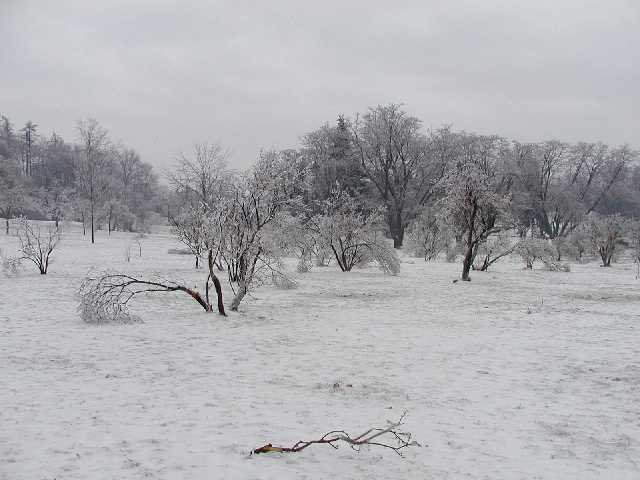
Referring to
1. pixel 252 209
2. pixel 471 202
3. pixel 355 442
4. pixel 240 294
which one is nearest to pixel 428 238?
pixel 471 202

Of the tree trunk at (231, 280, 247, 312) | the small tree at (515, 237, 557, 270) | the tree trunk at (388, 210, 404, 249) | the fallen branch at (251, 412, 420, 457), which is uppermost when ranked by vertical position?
the tree trunk at (388, 210, 404, 249)

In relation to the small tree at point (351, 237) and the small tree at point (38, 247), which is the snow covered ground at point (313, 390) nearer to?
the small tree at point (38, 247)

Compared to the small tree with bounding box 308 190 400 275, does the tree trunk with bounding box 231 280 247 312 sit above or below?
below

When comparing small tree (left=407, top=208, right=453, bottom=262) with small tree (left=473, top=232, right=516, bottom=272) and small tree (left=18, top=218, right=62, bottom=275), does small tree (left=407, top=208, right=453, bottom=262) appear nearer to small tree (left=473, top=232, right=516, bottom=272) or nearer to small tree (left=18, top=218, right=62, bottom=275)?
small tree (left=473, top=232, right=516, bottom=272)

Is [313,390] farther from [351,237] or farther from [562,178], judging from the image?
[562,178]

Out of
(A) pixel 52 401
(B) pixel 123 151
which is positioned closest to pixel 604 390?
(A) pixel 52 401

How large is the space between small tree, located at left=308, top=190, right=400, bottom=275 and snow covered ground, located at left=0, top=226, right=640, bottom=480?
9.31m

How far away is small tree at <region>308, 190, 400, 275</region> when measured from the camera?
2247cm

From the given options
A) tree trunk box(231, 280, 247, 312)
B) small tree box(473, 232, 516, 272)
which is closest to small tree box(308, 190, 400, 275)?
small tree box(473, 232, 516, 272)

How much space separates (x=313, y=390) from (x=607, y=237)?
97.8 feet

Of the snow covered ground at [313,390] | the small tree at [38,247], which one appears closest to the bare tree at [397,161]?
the small tree at [38,247]

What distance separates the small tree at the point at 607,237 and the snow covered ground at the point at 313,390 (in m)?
20.2

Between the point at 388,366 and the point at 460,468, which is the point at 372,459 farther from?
the point at 388,366

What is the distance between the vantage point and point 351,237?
2312 centimetres
